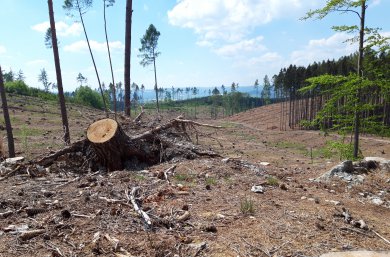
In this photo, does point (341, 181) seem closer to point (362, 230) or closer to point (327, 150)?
point (362, 230)

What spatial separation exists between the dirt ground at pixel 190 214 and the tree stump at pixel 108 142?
0.93 meters

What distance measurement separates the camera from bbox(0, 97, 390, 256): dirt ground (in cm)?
364

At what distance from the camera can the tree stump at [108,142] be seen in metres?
7.50

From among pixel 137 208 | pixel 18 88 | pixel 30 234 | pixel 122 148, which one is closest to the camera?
pixel 30 234

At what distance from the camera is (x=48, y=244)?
3.63 meters

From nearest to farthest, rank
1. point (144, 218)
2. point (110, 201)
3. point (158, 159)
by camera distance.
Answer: point (144, 218) < point (110, 201) < point (158, 159)

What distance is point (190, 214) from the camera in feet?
14.9

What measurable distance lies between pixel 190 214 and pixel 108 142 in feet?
12.1

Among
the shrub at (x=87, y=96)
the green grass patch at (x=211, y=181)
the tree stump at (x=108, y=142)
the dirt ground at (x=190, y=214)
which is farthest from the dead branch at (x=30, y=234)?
the shrub at (x=87, y=96)

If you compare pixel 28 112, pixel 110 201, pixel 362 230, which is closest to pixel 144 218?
pixel 110 201

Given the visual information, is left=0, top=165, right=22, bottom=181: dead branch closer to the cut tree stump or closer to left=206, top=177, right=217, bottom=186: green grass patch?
the cut tree stump

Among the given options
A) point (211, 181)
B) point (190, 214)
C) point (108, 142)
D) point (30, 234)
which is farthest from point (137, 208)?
point (108, 142)

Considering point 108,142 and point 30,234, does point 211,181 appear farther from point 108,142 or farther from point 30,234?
point 30,234

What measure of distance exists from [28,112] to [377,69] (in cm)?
4144
